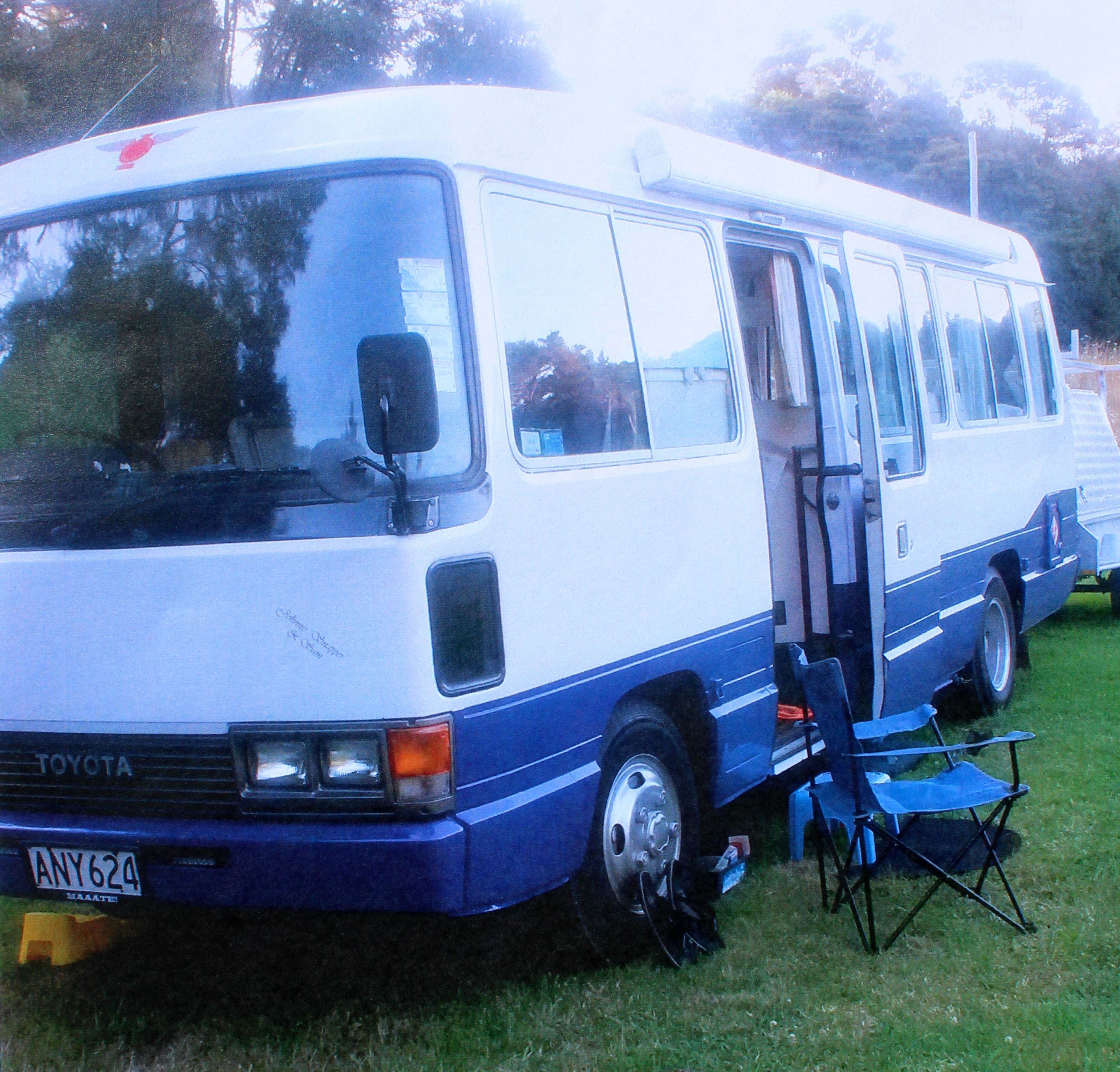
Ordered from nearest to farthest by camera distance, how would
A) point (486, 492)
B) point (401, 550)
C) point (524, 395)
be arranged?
point (401, 550) → point (486, 492) → point (524, 395)

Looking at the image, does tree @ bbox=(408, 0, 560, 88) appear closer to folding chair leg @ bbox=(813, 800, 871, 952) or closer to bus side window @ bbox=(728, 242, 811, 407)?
bus side window @ bbox=(728, 242, 811, 407)

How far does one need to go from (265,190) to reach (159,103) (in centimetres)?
906

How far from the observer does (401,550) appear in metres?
3.22

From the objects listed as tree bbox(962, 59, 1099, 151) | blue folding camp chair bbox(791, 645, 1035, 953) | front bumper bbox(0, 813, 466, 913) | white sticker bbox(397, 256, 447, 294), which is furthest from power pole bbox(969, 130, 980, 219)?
front bumper bbox(0, 813, 466, 913)

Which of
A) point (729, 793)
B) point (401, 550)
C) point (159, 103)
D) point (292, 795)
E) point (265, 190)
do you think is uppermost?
point (159, 103)

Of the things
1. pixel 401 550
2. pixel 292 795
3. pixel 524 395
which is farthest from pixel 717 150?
pixel 292 795

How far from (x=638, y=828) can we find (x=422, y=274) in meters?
1.96

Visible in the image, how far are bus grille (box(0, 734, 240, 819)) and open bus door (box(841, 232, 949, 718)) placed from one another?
10.2ft

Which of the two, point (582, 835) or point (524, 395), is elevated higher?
point (524, 395)

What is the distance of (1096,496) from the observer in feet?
34.0

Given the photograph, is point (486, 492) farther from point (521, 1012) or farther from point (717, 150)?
point (717, 150)

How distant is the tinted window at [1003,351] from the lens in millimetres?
7754

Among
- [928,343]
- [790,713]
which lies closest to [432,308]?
[790,713]

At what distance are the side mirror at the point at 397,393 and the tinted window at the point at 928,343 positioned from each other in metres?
3.98
